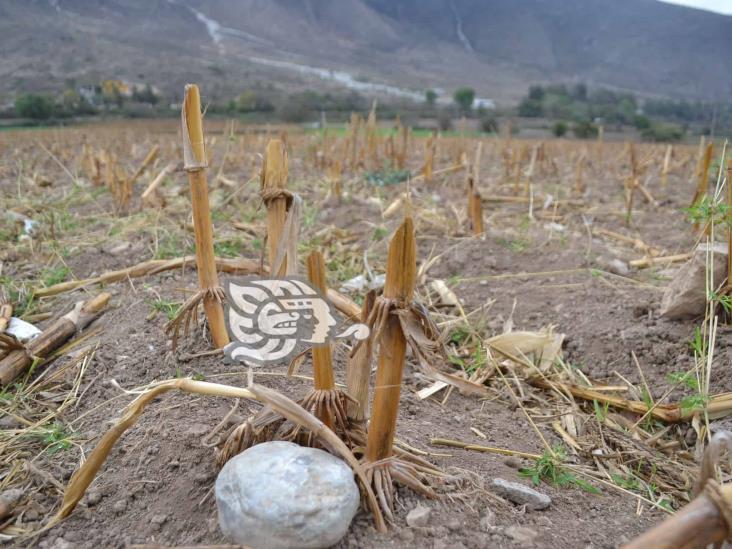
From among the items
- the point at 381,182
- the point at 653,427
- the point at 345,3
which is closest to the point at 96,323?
the point at 653,427

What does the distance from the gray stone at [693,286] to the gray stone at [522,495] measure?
1363 mm

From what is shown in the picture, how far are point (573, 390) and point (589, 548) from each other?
3.32ft

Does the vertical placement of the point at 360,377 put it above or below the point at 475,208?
above

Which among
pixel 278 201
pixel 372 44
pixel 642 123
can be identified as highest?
pixel 372 44

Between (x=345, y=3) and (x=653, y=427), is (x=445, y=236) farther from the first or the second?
(x=345, y=3)

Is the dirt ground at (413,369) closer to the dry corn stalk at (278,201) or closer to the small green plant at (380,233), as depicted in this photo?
A: the small green plant at (380,233)

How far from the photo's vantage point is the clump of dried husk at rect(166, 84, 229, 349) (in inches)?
59.9

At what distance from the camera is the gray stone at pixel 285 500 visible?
98 cm

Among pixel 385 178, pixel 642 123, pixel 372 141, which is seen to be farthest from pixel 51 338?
pixel 642 123

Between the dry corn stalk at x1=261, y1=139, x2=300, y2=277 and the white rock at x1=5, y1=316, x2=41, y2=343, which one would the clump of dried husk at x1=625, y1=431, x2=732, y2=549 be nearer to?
the dry corn stalk at x1=261, y1=139, x2=300, y2=277

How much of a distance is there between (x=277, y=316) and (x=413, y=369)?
115cm

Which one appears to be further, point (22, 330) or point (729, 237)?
point (22, 330)

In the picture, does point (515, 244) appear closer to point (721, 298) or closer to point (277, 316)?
point (721, 298)

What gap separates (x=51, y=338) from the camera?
84.9 inches
